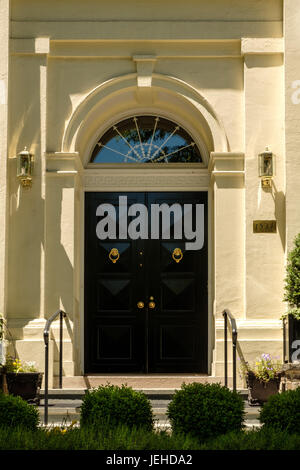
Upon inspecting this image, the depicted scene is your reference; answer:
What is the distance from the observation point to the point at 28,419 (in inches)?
249

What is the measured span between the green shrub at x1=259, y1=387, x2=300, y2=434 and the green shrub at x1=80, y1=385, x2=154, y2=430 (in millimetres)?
995

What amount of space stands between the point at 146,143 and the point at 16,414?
5937mm

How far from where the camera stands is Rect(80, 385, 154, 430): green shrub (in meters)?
6.34

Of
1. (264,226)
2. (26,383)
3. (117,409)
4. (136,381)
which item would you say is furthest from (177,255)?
(117,409)

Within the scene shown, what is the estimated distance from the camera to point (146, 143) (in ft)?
37.5

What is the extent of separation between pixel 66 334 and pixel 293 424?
15.9 feet

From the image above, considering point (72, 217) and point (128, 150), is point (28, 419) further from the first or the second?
point (128, 150)

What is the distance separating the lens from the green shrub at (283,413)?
245 inches

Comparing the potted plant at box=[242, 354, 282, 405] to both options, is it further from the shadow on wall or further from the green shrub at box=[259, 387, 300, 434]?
the green shrub at box=[259, 387, 300, 434]

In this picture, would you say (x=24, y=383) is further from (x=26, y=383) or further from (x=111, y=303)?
(x=111, y=303)

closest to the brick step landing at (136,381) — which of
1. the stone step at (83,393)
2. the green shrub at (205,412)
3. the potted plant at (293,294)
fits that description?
the stone step at (83,393)

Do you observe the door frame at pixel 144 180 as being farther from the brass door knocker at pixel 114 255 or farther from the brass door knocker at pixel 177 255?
the brass door knocker at pixel 177 255
